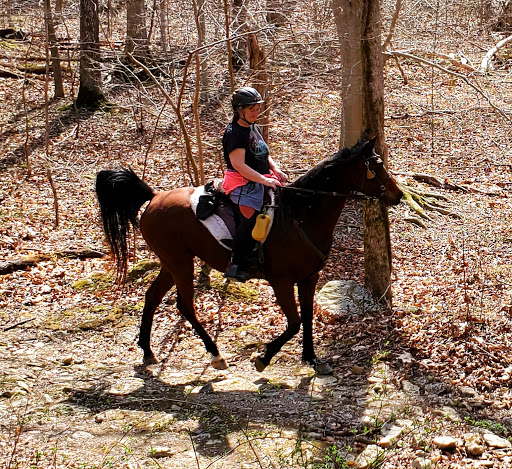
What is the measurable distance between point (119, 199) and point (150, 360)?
2.04m

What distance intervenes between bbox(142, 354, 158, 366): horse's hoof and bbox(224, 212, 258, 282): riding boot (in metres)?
1.68

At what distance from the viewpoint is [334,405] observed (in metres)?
6.19

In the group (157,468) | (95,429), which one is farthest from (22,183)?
(157,468)

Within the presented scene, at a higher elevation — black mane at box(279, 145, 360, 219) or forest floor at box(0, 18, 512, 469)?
black mane at box(279, 145, 360, 219)

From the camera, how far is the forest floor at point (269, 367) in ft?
17.5

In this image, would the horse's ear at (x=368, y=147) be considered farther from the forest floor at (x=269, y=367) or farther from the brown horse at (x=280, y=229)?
the forest floor at (x=269, y=367)

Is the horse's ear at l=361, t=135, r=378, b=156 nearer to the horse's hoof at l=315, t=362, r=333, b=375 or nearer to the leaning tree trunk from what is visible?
the leaning tree trunk

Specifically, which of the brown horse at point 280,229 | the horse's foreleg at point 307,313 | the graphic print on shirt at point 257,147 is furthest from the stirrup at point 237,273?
the graphic print on shirt at point 257,147

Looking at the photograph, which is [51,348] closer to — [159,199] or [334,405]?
[159,199]

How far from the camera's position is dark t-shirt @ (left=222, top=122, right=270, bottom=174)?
21.5 feet

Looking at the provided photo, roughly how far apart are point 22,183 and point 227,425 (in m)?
11.3

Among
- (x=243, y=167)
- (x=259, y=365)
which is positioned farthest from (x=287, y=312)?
(x=243, y=167)

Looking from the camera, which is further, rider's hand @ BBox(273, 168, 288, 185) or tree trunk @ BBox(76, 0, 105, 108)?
tree trunk @ BBox(76, 0, 105, 108)

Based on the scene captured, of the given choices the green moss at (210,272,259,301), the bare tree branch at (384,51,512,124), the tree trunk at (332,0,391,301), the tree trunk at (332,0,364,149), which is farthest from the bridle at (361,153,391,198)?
the tree trunk at (332,0,364,149)
